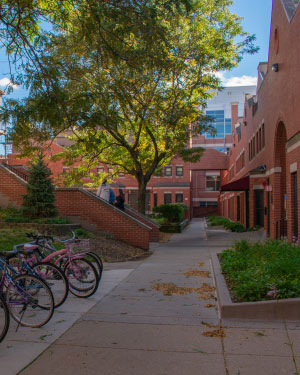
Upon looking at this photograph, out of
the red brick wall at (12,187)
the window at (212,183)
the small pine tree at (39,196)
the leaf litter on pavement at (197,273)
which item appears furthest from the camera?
the window at (212,183)

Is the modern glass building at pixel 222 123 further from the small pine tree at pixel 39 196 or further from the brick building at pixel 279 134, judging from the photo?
the small pine tree at pixel 39 196

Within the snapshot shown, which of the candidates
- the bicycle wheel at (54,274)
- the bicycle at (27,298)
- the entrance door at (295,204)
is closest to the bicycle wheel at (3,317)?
the bicycle at (27,298)

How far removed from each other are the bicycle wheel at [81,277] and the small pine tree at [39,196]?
25.3 feet

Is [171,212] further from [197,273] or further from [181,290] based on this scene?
[181,290]

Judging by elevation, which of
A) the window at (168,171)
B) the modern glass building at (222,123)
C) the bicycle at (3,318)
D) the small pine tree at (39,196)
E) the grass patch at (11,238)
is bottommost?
the bicycle at (3,318)

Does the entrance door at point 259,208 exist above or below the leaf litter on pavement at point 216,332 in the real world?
above

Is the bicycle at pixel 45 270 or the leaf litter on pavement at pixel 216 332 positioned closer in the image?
the leaf litter on pavement at pixel 216 332

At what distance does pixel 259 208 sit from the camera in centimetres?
2434

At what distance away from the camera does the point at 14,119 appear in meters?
8.47

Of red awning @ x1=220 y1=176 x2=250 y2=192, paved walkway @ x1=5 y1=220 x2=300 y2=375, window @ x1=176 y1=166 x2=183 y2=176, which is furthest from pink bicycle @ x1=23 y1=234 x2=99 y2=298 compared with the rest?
window @ x1=176 y1=166 x2=183 y2=176

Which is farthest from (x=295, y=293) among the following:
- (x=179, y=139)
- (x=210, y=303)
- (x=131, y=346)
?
(x=179, y=139)

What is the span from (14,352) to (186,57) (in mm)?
16625

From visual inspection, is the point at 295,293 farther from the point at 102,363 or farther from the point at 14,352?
the point at 14,352

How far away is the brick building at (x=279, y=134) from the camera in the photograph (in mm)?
13625
